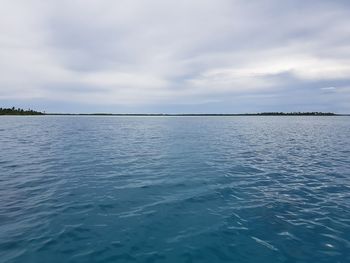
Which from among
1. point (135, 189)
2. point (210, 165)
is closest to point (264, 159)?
point (210, 165)

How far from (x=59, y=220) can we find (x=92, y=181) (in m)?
6.58

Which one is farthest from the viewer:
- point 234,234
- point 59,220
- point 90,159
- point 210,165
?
point 90,159

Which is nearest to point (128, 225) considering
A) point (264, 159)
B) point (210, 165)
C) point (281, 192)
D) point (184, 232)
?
point (184, 232)

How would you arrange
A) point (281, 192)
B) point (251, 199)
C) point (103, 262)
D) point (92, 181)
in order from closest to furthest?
point (103, 262) → point (251, 199) → point (281, 192) → point (92, 181)

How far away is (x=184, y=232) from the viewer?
429 inches

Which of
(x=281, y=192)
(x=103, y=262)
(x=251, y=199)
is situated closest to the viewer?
(x=103, y=262)

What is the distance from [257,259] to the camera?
901cm

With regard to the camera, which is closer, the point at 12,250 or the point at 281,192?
the point at 12,250

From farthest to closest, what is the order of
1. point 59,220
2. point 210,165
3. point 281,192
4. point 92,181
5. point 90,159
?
point 90,159 → point 210,165 → point 92,181 → point 281,192 → point 59,220

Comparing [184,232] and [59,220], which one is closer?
[184,232]

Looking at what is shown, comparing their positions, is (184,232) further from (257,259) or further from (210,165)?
(210,165)

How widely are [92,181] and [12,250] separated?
9.16 meters

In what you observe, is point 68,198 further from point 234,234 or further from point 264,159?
point 264,159

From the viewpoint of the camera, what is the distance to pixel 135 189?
16.7 m
